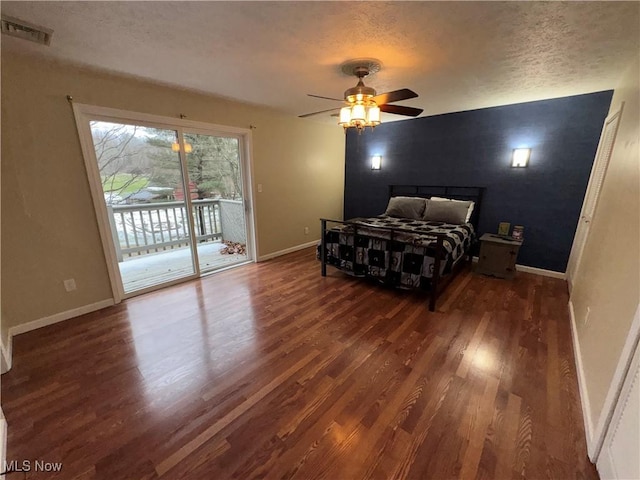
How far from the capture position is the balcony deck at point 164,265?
10.9ft

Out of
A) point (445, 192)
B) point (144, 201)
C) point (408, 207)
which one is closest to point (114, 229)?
point (144, 201)

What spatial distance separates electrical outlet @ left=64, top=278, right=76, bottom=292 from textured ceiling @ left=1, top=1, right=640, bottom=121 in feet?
6.30

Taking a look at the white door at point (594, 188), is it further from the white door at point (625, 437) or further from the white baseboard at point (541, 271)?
the white door at point (625, 437)

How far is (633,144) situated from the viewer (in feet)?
5.89

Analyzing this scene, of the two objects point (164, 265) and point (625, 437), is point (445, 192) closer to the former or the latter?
point (625, 437)

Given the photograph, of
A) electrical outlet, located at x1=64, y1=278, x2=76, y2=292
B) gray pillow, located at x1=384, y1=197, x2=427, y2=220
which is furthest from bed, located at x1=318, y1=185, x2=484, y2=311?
electrical outlet, located at x1=64, y1=278, x2=76, y2=292

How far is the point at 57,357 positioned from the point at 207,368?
3.95ft

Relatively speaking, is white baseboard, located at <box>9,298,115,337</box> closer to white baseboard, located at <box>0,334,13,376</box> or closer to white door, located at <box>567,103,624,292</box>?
white baseboard, located at <box>0,334,13,376</box>

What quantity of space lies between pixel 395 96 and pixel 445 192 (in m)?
2.62

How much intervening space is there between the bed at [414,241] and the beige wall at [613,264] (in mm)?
1087

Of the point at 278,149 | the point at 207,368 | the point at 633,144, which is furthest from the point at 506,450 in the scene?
the point at 278,149

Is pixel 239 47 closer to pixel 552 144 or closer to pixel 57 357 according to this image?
pixel 57 357

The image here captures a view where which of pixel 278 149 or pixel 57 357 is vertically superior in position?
pixel 278 149

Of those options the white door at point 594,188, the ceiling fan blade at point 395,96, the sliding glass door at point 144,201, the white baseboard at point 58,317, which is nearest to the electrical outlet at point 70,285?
the white baseboard at point 58,317
